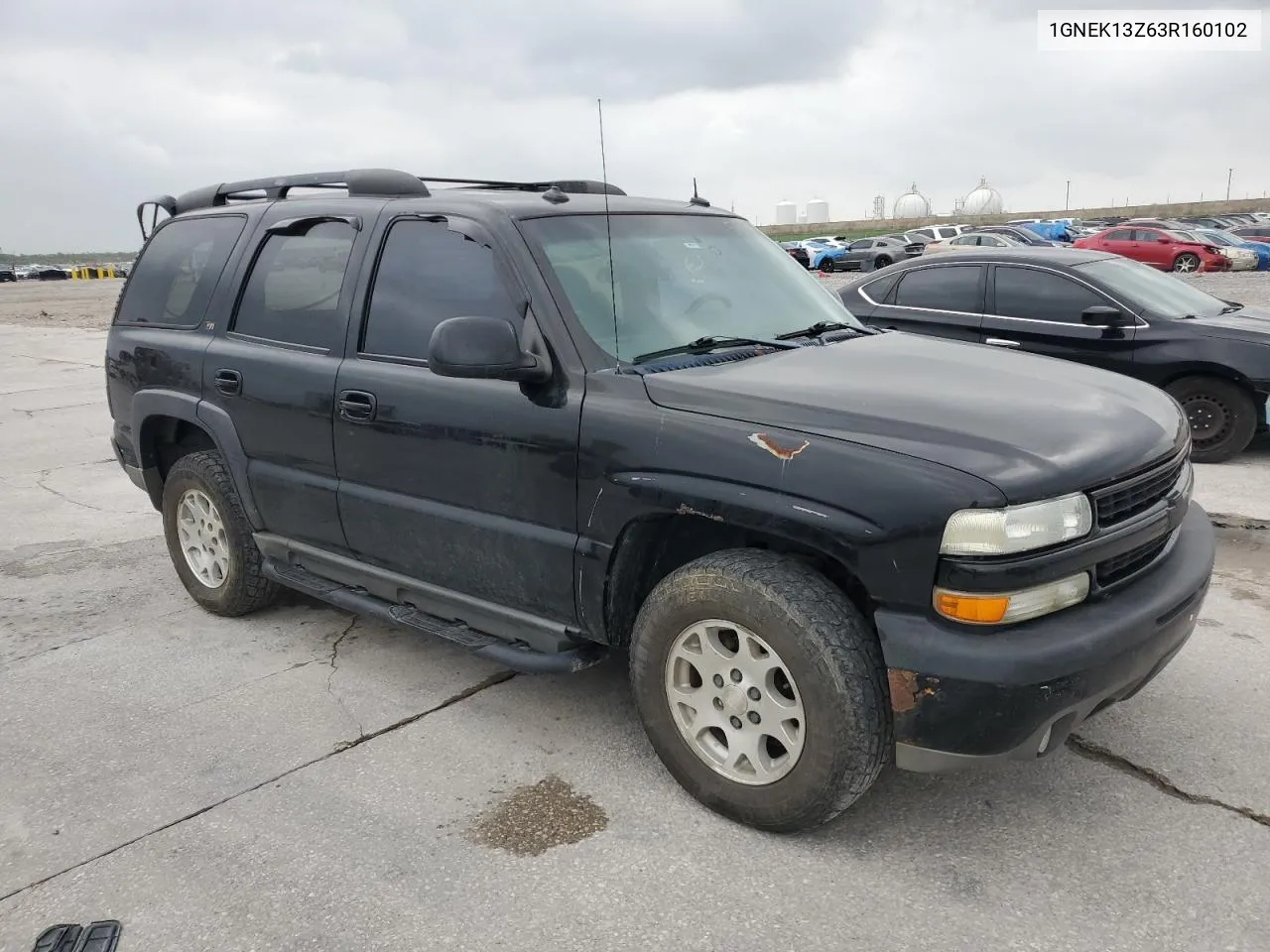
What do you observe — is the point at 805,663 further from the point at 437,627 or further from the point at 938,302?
the point at 938,302

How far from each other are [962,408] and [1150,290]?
5626 millimetres

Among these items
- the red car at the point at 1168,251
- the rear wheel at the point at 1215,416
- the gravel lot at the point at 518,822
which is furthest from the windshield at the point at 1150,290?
the red car at the point at 1168,251

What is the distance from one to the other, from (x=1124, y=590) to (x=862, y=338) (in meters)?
1.39

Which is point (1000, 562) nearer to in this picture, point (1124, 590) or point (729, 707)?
point (1124, 590)

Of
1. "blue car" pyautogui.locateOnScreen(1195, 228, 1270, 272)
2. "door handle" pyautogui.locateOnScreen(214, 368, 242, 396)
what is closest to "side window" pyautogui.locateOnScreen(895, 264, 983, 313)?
"door handle" pyautogui.locateOnScreen(214, 368, 242, 396)

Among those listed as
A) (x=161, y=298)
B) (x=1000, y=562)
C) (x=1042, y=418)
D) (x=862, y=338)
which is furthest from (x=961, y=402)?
(x=161, y=298)

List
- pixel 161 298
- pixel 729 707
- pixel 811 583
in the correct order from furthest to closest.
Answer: pixel 161 298, pixel 729 707, pixel 811 583

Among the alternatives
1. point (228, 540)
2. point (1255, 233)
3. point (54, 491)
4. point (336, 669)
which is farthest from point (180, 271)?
point (1255, 233)

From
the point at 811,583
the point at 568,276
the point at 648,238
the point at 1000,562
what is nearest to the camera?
the point at 1000,562

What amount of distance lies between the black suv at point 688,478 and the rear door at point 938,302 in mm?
3998

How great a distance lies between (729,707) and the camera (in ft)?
9.29

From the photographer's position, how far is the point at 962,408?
2.73m

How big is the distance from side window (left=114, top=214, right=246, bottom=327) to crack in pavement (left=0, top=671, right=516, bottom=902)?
6.93 ft

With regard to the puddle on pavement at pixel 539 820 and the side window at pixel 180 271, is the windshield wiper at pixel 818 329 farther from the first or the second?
the side window at pixel 180 271
